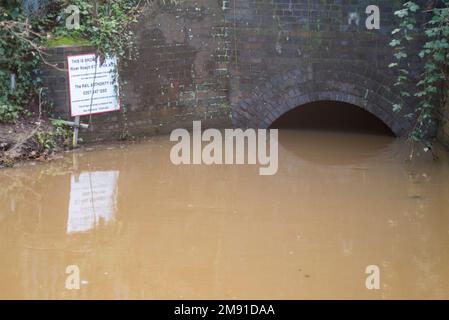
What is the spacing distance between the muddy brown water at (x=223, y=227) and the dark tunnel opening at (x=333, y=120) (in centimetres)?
203

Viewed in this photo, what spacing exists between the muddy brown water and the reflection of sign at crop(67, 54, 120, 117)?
0.77 m

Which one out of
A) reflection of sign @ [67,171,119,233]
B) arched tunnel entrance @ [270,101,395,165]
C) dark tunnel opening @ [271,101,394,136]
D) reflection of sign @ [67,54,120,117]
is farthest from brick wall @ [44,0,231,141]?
reflection of sign @ [67,171,119,233]

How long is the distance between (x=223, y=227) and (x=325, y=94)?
202 inches

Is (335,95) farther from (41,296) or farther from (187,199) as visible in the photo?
(41,296)

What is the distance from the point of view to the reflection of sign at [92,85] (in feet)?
36.0

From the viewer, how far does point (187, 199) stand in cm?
880

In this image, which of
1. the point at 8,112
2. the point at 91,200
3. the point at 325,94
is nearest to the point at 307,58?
the point at 325,94

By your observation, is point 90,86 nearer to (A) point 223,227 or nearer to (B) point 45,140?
(B) point 45,140

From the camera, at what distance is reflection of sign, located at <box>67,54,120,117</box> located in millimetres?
10969

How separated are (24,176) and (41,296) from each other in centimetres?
376

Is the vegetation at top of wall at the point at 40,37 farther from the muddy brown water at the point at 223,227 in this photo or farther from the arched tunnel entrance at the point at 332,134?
the arched tunnel entrance at the point at 332,134

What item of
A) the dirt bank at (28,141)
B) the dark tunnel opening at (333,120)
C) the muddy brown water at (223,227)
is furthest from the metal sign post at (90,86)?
the dark tunnel opening at (333,120)

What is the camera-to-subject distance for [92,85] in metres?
11.1

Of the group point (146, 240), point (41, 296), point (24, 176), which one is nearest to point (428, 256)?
point (146, 240)
